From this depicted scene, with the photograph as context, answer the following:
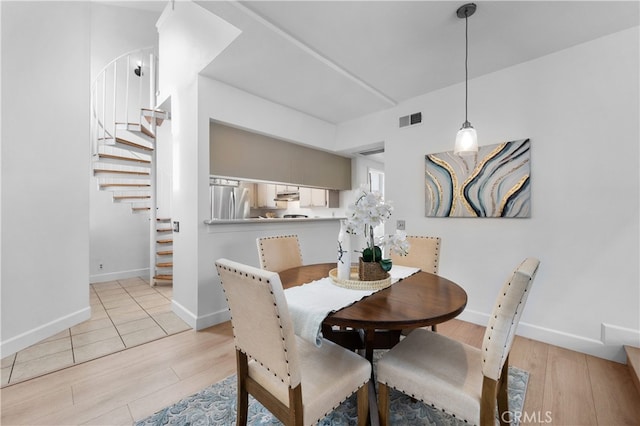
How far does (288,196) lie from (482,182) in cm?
358

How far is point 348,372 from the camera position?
1226mm

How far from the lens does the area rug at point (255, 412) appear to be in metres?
1.51

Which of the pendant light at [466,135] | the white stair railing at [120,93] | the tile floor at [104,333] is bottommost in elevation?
the tile floor at [104,333]

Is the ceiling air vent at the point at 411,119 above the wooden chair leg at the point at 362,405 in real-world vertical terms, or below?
above

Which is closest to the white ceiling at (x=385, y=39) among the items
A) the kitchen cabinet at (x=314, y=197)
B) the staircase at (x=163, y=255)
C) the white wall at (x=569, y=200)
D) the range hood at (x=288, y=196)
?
the white wall at (x=569, y=200)

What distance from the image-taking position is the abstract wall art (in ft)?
8.26

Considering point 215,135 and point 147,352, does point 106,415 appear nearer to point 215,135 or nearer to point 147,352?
point 147,352

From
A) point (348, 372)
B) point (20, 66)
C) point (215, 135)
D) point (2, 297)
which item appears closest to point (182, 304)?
point (2, 297)

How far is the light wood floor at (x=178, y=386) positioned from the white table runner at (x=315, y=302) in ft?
3.45

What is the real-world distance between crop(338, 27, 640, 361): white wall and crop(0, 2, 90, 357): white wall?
13.2 feet

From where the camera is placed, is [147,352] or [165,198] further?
[165,198]

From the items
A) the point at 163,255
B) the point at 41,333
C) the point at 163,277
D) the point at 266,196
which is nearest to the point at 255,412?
the point at 41,333

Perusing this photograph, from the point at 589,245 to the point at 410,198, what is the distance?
1.61 meters

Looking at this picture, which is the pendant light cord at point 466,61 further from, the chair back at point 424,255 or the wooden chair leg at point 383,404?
the wooden chair leg at point 383,404
